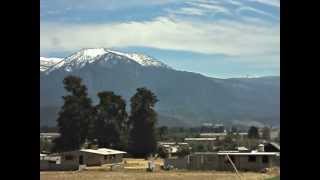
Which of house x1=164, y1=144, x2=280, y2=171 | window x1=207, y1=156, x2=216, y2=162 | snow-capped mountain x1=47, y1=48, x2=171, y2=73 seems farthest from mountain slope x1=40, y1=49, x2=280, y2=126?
window x1=207, y1=156, x2=216, y2=162

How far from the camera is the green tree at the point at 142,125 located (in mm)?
5193

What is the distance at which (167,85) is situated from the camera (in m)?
10.7

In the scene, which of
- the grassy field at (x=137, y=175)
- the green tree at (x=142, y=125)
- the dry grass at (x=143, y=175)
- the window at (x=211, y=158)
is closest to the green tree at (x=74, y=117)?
the green tree at (x=142, y=125)

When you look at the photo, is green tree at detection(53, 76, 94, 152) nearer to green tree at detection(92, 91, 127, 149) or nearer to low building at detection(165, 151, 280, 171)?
green tree at detection(92, 91, 127, 149)

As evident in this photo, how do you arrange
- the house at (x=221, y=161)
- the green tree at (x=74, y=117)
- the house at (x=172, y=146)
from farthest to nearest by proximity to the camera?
the house at (x=221, y=161) < the house at (x=172, y=146) < the green tree at (x=74, y=117)

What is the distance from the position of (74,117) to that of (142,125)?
32.4 inches

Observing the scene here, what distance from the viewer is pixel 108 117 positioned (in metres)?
6.06

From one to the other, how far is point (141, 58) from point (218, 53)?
1316 mm

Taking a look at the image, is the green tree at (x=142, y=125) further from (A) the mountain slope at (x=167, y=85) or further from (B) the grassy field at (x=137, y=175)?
(B) the grassy field at (x=137, y=175)

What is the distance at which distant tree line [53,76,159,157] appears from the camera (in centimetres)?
495

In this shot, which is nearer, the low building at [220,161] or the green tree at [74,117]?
the green tree at [74,117]
